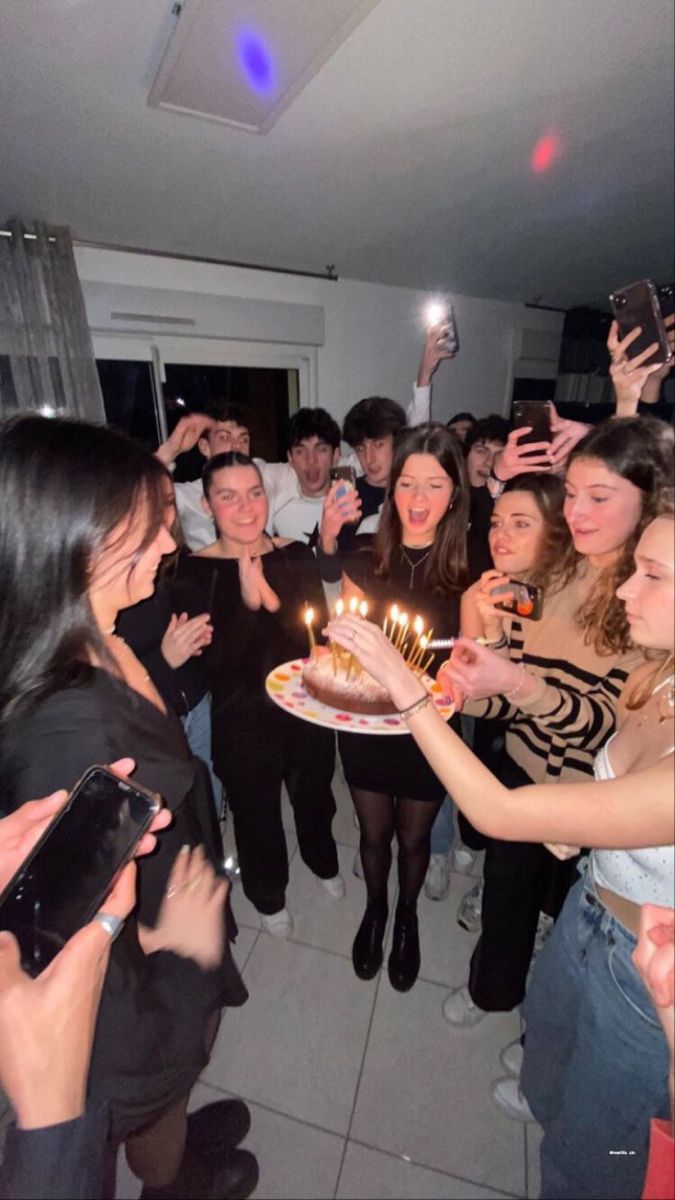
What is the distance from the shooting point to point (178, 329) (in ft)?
15.1

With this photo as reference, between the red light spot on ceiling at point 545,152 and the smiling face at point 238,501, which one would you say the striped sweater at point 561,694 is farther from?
the red light spot on ceiling at point 545,152

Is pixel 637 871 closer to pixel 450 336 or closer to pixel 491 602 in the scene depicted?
pixel 491 602

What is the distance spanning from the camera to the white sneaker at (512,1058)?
1.72 metres

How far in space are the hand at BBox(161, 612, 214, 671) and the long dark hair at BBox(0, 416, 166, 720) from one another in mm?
902

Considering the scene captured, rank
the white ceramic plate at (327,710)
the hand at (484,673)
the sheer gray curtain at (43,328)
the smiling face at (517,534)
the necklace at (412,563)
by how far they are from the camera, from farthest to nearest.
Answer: the sheer gray curtain at (43,328)
the necklace at (412,563)
the smiling face at (517,534)
the white ceramic plate at (327,710)
the hand at (484,673)

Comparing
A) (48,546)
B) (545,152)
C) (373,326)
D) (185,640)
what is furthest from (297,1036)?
(373,326)

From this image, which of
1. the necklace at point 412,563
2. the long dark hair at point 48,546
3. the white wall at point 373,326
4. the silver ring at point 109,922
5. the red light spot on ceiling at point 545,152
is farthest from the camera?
the white wall at point 373,326

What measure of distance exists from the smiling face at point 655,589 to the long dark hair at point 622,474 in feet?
0.88

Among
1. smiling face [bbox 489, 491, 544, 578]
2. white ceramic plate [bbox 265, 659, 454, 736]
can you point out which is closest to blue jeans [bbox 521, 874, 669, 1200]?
white ceramic plate [bbox 265, 659, 454, 736]

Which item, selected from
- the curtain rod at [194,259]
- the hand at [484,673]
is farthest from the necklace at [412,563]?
the curtain rod at [194,259]

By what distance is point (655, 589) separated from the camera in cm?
88

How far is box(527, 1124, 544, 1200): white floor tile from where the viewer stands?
1422 millimetres

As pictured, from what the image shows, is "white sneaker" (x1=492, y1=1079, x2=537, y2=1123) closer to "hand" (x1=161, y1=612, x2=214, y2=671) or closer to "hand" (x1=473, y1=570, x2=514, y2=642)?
"hand" (x1=473, y1=570, x2=514, y2=642)

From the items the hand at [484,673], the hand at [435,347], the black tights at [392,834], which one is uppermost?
the hand at [435,347]
